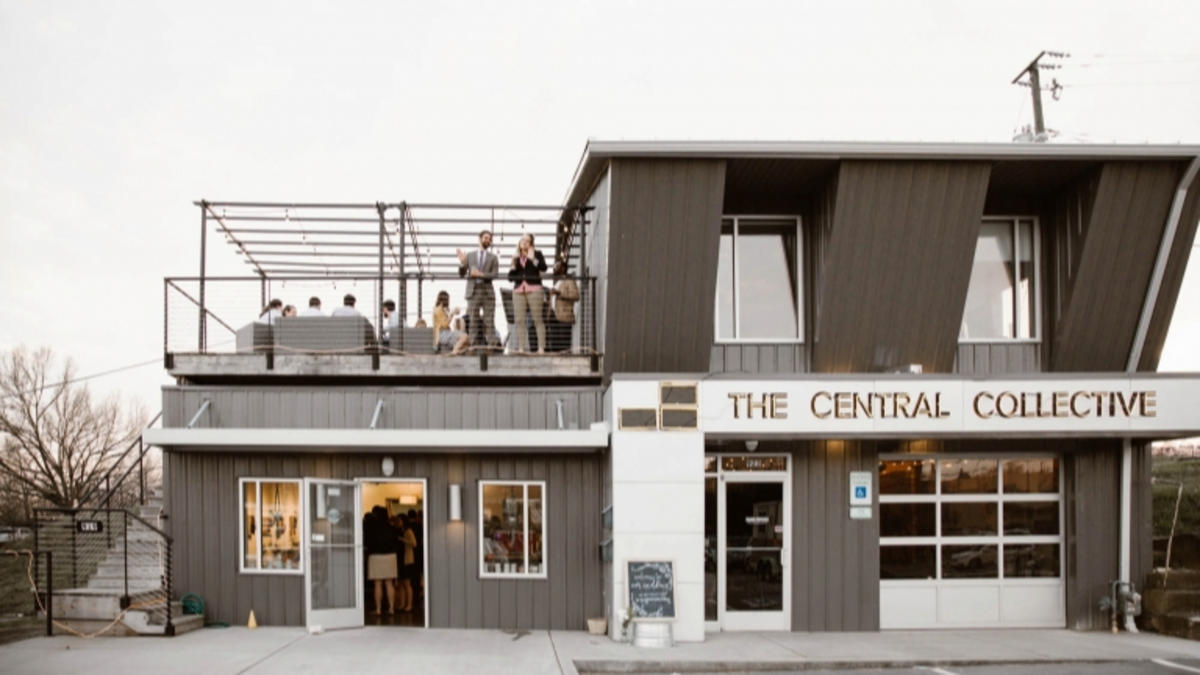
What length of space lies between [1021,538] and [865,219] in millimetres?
4979

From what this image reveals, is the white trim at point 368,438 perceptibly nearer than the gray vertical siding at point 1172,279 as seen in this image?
Yes

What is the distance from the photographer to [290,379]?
1375cm

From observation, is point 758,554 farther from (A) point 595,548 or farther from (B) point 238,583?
(B) point 238,583

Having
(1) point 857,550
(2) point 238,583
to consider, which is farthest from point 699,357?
(2) point 238,583

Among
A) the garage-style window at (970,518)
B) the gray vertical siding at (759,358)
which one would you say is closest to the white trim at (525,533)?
the gray vertical siding at (759,358)

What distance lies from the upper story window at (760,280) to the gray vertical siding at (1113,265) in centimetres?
360

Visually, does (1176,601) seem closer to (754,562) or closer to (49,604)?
(754,562)

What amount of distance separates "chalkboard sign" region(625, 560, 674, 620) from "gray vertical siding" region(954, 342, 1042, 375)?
5.13m

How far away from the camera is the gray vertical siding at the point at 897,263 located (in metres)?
13.0

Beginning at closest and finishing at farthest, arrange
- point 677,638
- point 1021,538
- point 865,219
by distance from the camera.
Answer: point 677,638
point 865,219
point 1021,538

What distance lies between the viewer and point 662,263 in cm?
1310

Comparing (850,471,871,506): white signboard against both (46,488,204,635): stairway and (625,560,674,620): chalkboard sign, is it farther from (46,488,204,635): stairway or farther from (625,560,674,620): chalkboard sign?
(46,488,204,635): stairway

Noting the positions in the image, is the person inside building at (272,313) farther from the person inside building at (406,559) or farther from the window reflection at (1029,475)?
the window reflection at (1029,475)

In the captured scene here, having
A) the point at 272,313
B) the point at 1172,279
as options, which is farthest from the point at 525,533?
the point at 1172,279
